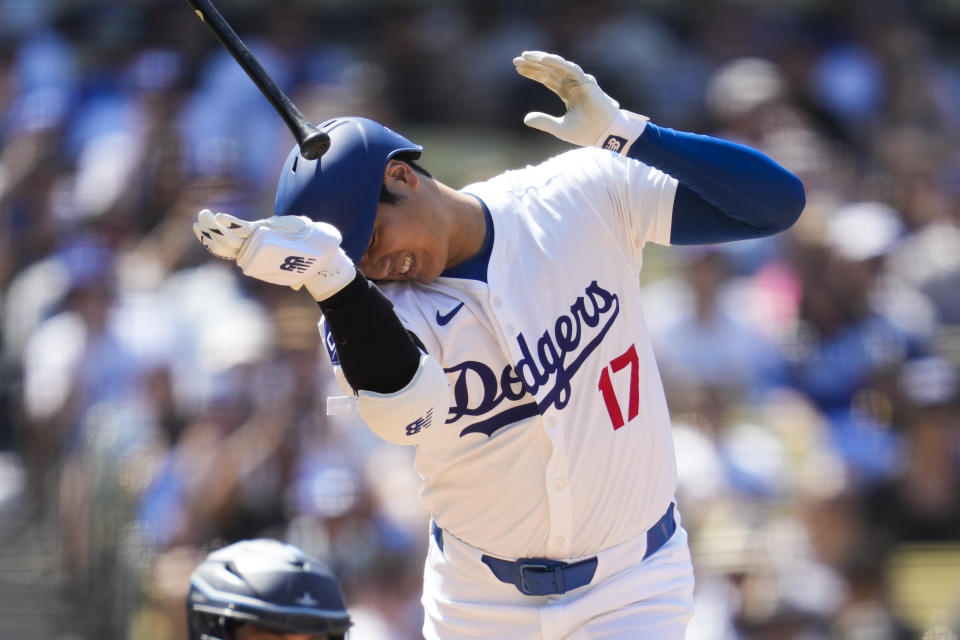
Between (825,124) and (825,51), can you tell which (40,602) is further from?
(825,51)

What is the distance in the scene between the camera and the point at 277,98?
9.04 feet

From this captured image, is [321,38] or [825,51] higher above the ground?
[321,38]

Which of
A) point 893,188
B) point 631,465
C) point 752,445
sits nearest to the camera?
point 631,465

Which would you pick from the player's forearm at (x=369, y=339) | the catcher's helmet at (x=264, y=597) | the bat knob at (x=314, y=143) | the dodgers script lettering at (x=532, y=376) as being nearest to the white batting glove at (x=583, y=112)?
the dodgers script lettering at (x=532, y=376)

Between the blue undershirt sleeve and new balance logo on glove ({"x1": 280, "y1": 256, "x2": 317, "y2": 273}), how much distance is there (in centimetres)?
85

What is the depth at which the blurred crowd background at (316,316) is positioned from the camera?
18.1ft

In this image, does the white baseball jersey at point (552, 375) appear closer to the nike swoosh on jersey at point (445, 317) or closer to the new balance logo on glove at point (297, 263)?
the nike swoosh on jersey at point (445, 317)

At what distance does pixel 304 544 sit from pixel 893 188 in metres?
4.18

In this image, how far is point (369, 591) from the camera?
5.30 m

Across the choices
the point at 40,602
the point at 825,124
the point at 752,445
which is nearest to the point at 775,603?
the point at 752,445

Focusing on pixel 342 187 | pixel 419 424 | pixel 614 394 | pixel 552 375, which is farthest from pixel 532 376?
pixel 342 187

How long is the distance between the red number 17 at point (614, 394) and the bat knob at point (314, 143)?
85 centimetres

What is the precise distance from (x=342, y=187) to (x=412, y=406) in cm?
47

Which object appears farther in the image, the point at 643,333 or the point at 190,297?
the point at 190,297
